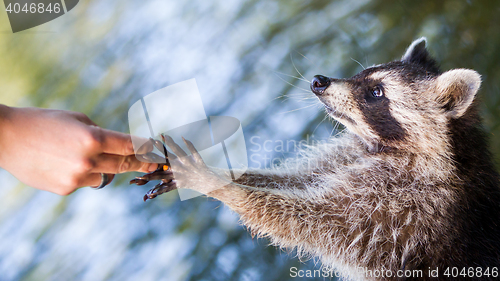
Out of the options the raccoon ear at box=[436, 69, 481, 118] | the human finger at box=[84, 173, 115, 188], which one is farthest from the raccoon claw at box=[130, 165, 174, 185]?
the raccoon ear at box=[436, 69, 481, 118]

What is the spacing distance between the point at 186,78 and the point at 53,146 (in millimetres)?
1031

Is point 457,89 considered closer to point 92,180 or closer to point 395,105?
point 395,105

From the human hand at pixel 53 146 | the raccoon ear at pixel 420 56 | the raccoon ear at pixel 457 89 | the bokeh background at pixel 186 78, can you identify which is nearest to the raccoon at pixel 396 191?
the raccoon ear at pixel 457 89

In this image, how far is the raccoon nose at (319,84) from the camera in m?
1.32

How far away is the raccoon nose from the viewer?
51.8 inches

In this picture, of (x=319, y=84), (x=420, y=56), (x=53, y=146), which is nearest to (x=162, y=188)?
(x=53, y=146)

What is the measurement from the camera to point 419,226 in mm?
1221

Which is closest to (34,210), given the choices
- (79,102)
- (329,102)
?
(79,102)

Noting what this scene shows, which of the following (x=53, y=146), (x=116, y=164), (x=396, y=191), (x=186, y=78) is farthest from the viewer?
(x=186, y=78)

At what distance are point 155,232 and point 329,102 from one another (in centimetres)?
116

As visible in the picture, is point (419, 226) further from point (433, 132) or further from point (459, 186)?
point (433, 132)

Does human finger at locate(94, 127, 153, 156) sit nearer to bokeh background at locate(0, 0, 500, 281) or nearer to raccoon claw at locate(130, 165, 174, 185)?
raccoon claw at locate(130, 165, 174, 185)

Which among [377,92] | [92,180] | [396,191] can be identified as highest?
[377,92]

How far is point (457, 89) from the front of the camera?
1.21 meters
